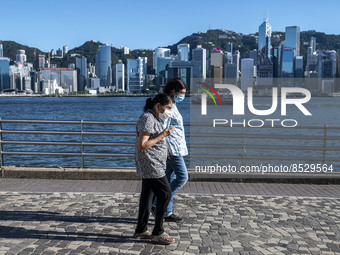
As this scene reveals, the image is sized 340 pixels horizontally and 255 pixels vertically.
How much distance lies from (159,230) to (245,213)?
167 cm

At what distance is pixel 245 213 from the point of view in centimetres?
631

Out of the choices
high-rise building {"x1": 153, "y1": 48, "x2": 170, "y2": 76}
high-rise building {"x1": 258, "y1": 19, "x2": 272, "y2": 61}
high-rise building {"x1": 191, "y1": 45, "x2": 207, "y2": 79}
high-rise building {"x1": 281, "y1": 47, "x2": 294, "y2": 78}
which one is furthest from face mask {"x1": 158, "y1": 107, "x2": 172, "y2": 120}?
high-rise building {"x1": 153, "y1": 48, "x2": 170, "y2": 76}

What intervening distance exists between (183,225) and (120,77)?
14850 centimetres

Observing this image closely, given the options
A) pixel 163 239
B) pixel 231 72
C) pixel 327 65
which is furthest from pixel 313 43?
pixel 163 239

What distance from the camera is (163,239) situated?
500 centimetres

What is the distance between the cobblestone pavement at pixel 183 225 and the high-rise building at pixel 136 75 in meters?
142

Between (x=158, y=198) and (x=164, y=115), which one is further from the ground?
(x=164, y=115)

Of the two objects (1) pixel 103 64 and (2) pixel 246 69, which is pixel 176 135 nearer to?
(2) pixel 246 69

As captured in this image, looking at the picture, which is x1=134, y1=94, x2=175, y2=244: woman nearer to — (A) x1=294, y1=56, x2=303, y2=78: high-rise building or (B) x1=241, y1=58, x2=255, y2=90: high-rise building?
(B) x1=241, y1=58, x2=255, y2=90: high-rise building

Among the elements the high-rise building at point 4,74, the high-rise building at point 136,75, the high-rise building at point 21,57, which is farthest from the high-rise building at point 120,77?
the high-rise building at point 21,57

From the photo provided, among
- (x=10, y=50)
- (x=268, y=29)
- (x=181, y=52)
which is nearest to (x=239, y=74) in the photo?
(x=181, y=52)

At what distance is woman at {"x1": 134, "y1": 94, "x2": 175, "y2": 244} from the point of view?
4.82m

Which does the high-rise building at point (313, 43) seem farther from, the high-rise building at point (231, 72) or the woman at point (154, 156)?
the woman at point (154, 156)

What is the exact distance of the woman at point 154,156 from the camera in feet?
15.8
